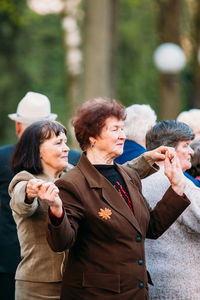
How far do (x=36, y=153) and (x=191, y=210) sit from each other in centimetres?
106

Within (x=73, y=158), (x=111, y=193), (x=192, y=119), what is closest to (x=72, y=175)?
(x=111, y=193)

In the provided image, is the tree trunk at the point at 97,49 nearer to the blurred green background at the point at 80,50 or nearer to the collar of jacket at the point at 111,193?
the blurred green background at the point at 80,50

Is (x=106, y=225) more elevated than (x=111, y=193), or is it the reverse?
(x=111, y=193)

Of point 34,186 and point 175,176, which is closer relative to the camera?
point 34,186

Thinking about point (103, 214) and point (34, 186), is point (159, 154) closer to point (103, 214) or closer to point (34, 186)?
point (103, 214)

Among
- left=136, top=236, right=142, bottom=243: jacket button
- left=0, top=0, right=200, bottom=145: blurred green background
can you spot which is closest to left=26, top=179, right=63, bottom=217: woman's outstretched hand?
left=136, top=236, right=142, bottom=243: jacket button

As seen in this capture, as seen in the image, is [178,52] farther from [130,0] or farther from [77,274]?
[77,274]

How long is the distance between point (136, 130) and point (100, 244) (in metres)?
1.91

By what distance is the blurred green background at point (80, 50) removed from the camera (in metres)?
17.8

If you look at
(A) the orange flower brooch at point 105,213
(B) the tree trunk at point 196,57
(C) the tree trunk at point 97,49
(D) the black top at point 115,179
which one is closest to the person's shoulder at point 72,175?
(D) the black top at point 115,179

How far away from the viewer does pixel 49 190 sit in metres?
2.98

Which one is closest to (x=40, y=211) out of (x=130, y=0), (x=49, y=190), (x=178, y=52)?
(x=49, y=190)

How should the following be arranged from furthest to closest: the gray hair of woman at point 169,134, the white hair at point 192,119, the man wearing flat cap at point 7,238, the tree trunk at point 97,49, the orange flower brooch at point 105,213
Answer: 1. the tree trunk at point 97,49
2. the white hair at point 192,119
3. the man wearing flat cap at point 7,238
4. the gray hair of woman at point 169,134
5. the orange flower brooch at point 105,213

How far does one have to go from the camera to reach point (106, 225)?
3311mm
